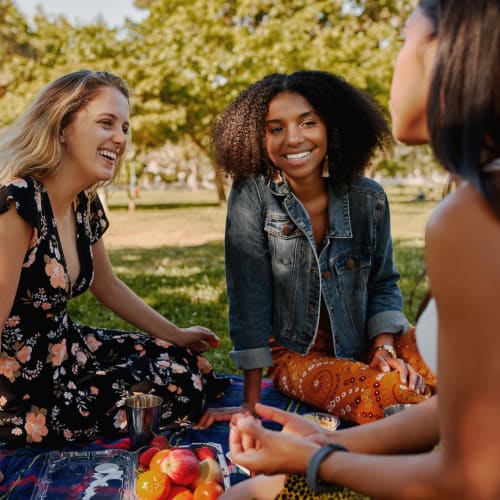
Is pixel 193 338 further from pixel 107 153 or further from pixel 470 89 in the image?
pixel 470 89

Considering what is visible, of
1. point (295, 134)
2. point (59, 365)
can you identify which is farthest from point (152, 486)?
point (295, 134)

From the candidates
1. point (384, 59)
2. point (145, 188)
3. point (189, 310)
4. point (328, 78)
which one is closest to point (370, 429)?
point (328, 78)

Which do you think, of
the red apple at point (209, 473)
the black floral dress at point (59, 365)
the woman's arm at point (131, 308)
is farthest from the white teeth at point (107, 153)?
the red apple at point (209, 473)

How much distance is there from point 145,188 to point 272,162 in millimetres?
64385

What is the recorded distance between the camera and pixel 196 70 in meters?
20.6

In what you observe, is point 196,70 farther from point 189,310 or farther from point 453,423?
point 453,423

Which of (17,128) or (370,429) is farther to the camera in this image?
(17,128)

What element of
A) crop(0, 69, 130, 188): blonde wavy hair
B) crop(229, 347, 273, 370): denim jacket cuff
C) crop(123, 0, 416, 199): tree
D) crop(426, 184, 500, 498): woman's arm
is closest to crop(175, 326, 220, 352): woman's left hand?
crop(229, 347, 273, 370): denim jacket cuff

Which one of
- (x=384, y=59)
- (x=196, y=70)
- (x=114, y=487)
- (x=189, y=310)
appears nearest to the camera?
(x=114, y=487)

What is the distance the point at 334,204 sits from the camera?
12.4ft

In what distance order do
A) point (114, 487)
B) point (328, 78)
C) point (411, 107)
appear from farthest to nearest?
point (328, 78)
point (114, 487)
point (411, 107)

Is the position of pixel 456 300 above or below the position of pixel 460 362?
above

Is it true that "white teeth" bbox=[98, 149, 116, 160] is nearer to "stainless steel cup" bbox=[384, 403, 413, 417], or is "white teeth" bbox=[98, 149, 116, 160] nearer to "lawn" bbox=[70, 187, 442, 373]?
"lawn" bbox=[70, 187, 442, 373]

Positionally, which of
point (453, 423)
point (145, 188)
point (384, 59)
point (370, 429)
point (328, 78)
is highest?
point (384, 59)
